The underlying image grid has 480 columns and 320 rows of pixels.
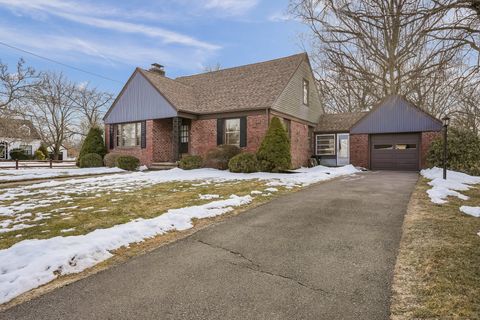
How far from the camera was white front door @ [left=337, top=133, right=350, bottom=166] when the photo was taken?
2000 centimetres

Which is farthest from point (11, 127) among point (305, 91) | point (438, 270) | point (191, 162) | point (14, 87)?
point (438, 270)

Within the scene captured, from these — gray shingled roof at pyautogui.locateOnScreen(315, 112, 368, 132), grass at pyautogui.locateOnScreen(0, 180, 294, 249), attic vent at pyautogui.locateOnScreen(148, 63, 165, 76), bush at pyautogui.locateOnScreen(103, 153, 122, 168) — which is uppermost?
attic vent at pyautogui.locateOnScreen(148, 63, 165, 76)

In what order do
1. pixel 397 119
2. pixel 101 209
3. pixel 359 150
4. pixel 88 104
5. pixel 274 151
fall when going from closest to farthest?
1. pixel 101 209
2. pixel 274 151
3. pixel 397 119
4. pixel 359 150
5. pixel 88 104

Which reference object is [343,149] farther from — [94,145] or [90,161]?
[94,145]

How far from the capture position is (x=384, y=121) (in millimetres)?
18141

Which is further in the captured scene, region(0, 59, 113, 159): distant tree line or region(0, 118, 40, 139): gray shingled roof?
region(0, 59, 113, 159): distant tree line

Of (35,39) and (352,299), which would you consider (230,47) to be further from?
(352,299)

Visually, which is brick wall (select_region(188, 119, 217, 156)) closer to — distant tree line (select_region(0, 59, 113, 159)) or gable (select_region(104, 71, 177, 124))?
gable (select_region(104, 71, 177, 124))

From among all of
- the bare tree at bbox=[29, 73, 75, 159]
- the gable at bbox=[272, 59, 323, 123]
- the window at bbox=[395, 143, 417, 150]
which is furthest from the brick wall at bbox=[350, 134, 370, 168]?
the bare tree at bbox=[29, 73, 75, 159]

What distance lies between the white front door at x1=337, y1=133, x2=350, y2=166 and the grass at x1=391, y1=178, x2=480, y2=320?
48.8ft

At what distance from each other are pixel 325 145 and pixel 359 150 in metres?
2.67

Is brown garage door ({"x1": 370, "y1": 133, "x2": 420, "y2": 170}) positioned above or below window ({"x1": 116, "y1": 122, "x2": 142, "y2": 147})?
below

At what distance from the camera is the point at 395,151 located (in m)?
18.2

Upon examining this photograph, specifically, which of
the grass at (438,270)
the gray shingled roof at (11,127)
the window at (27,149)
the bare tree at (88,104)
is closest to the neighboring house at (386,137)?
the grass at (438,270)
